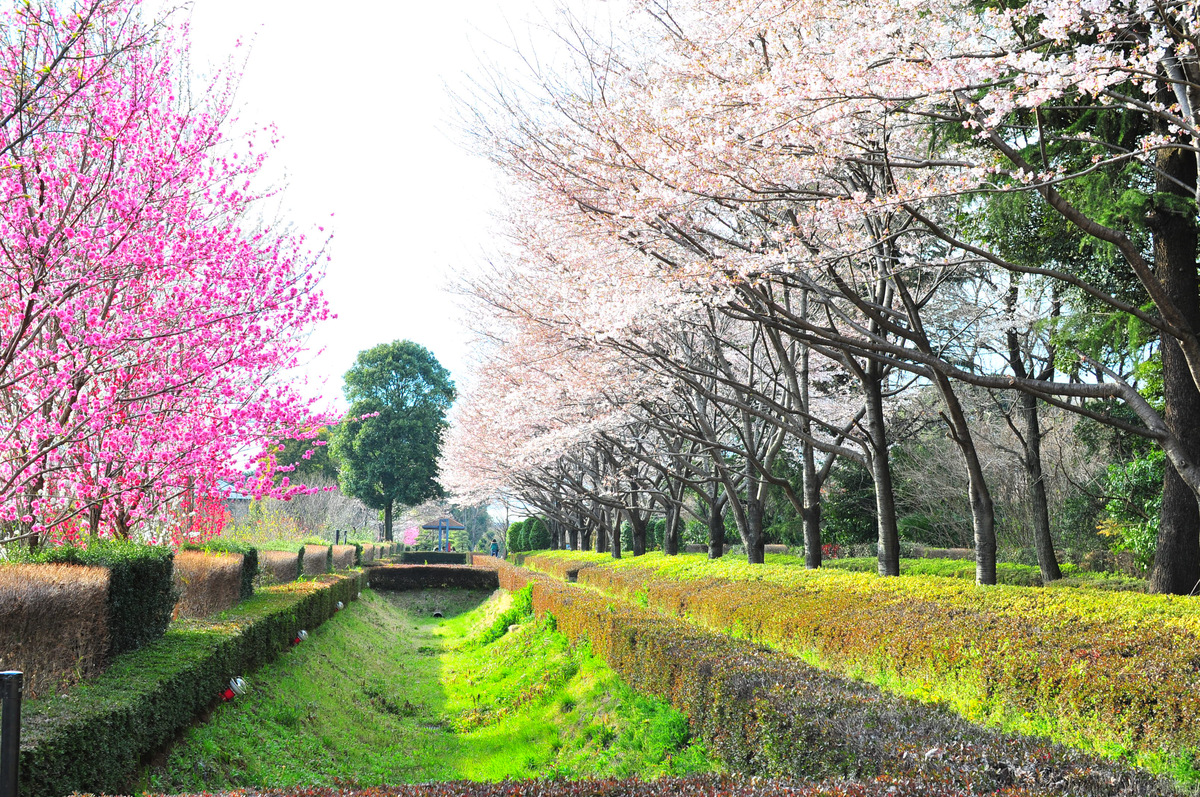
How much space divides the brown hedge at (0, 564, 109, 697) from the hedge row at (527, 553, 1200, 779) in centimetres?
569

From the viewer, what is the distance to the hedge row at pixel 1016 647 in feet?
13.5

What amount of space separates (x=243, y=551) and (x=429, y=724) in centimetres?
355

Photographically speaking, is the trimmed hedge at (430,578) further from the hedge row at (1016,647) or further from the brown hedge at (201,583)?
the hedge row at (1016,647)

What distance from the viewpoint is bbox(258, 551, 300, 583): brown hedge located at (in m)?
13.2

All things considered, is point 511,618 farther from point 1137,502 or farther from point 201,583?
point 1137,502

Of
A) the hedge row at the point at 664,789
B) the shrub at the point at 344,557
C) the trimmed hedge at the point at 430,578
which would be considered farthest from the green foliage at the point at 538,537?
the hedge row at the point at 664,789

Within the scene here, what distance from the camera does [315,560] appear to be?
54.5 feet

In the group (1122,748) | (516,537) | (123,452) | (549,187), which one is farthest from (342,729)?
(516,537)

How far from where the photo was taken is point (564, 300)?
11.1 metres

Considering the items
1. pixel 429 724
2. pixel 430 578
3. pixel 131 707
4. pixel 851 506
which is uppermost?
pixel 851 506

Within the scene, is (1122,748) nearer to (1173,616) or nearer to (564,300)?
(1173,616)

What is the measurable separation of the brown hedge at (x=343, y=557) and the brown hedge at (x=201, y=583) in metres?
11.1

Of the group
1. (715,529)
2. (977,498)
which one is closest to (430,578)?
(715,529)

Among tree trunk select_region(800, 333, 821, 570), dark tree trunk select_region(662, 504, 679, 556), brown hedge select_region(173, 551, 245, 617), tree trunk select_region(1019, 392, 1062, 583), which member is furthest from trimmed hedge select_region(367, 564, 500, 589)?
tree trunk select_region(1019, 392, 1062, 583)
